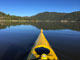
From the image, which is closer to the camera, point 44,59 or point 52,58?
point 44,59

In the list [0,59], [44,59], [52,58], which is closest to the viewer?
[44,59]

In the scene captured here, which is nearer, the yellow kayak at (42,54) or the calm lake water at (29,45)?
the yellow kayak at (42,54)

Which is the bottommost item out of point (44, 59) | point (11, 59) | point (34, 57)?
point (11, 59)

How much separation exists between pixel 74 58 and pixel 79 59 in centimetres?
59

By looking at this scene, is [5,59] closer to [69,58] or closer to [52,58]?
[52,58]

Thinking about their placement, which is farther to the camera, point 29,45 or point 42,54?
point 29,45

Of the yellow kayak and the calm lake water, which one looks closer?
the yellow kayak

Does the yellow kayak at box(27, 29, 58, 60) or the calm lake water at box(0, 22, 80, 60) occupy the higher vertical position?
the yellow kayak at box(27, 29, 58, 60)

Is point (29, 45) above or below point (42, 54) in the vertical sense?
below

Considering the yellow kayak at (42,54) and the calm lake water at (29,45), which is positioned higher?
the yellow kayak at (42,54)

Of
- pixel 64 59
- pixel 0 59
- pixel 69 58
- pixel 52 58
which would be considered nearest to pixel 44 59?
pixel 52 58

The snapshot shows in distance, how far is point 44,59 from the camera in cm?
630

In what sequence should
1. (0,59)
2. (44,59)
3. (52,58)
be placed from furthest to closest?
(0,59) → (52,58) → (44,59)

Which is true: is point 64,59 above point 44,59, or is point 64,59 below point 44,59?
below
